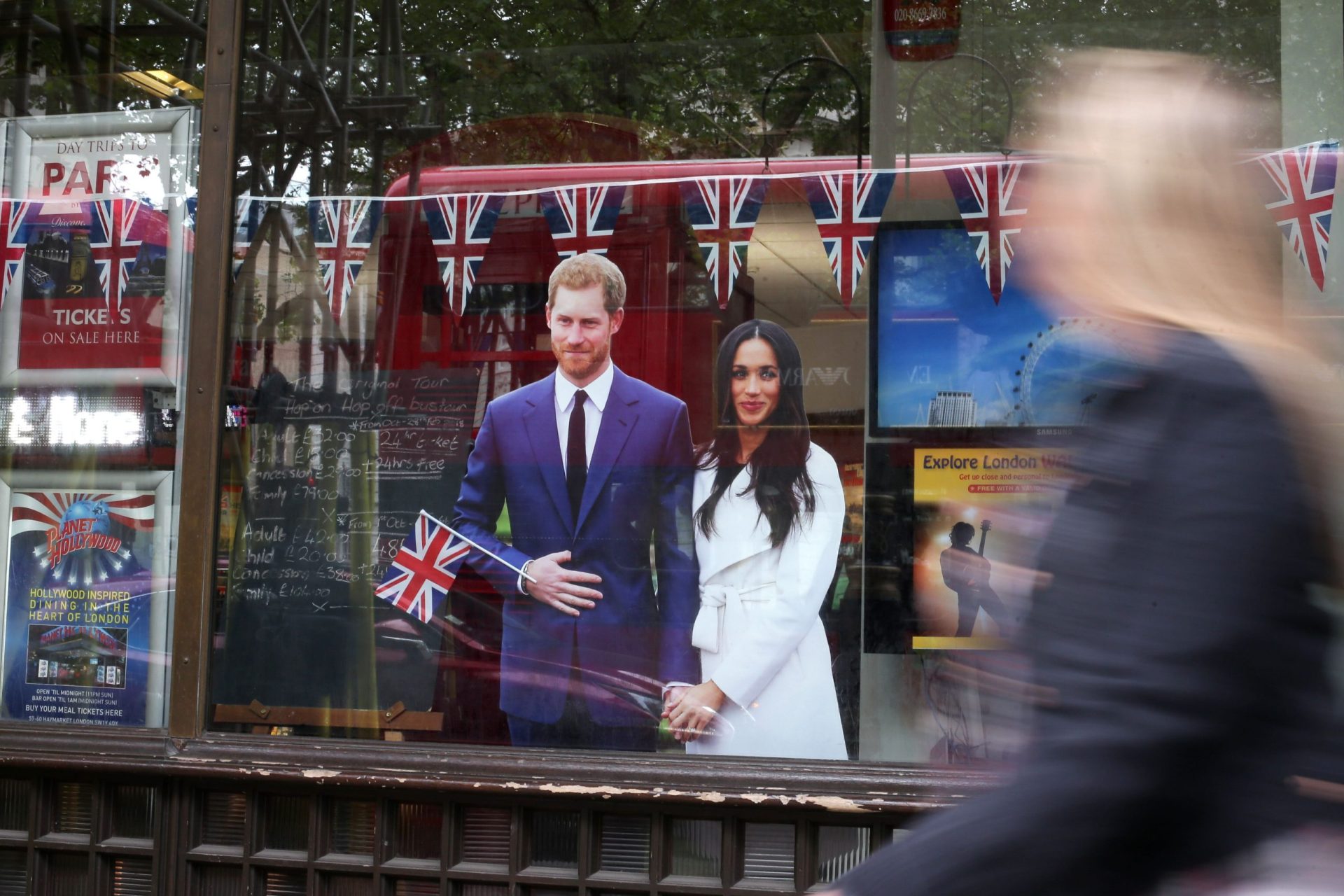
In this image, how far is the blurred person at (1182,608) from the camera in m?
1.20

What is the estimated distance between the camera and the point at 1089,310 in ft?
4.73

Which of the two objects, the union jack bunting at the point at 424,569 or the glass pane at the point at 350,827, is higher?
the union jack bunting at the point at 424,569

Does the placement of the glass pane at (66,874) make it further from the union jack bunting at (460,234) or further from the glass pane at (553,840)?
the union jack bunting at (460,234)

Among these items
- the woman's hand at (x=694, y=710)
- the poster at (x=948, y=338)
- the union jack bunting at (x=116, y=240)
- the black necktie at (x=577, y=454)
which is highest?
the union jack bunting at (x=116, y=240)

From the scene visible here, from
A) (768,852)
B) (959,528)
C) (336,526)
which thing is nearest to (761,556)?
(959,528)

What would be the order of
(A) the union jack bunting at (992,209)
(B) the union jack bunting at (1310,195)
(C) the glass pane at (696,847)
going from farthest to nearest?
(A) the union jack bunting at (992,209) → (C) the glass pane at (696,847) → (B) the union jack bunting at (1310,195)

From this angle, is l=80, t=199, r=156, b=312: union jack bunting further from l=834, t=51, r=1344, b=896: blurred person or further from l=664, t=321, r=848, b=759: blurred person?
l=834, t=51, r=1344, b=896: blurred person

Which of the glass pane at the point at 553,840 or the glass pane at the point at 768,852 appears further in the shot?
the glass pane at the point at 553,840

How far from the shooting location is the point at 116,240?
189 inches

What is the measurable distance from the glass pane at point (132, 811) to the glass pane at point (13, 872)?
1.19 feet

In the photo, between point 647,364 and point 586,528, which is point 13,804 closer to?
point 586,528

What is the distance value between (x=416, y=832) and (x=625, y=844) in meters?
0.71

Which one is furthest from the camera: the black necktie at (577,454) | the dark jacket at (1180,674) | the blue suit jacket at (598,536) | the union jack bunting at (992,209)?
the black necktie at (577,454)

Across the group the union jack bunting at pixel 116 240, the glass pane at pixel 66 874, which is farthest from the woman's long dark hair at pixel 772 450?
the glass pane at pixel 66 874
